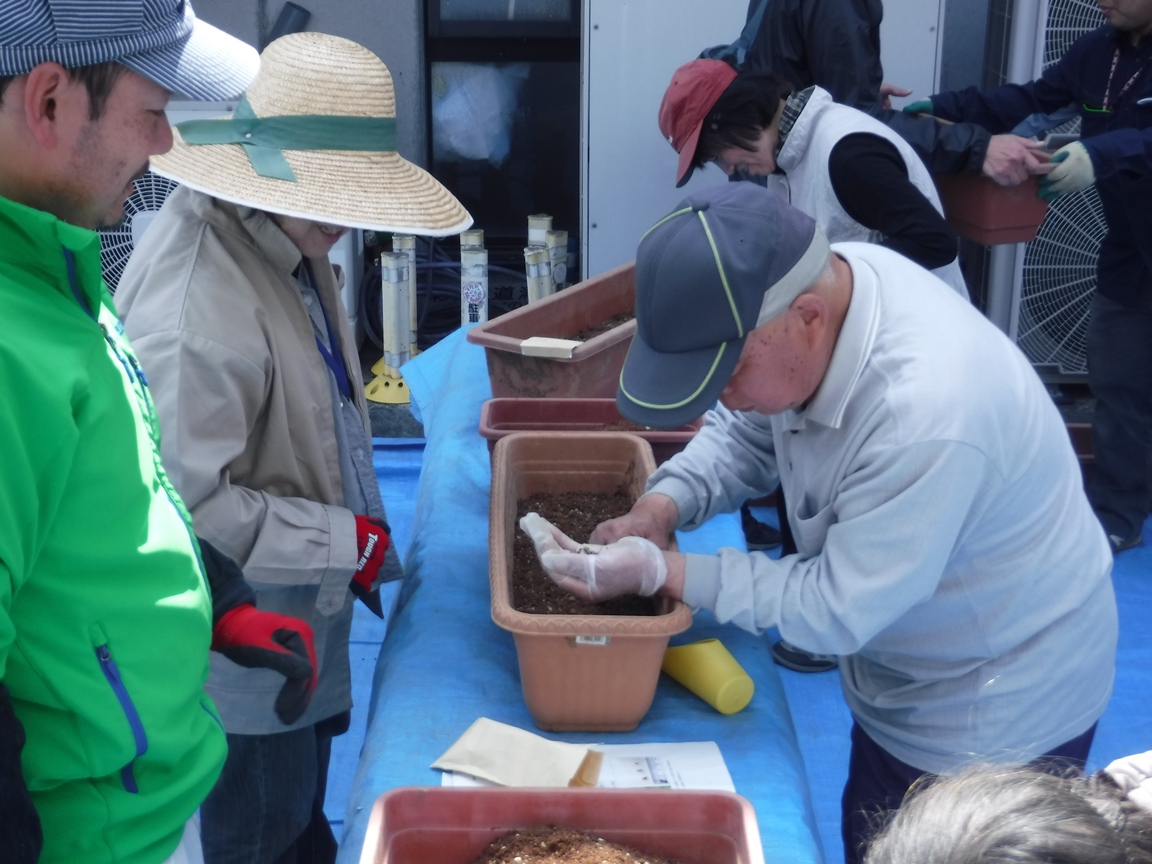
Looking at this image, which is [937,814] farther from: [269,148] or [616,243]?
[616,243]

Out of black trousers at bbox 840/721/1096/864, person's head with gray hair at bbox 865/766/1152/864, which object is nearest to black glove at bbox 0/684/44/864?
person's head with gray hair at bbox 865/766/1152/864

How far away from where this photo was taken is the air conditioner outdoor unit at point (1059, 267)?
3.38 m

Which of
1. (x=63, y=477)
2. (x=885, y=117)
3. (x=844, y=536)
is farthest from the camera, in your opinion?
(x=885, y=117)

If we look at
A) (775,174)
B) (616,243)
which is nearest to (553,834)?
(775,174)

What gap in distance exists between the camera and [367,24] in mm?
4566

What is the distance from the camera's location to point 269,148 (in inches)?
55.1

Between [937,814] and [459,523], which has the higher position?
[937,814]

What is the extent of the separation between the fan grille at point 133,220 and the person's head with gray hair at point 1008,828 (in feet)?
9.79

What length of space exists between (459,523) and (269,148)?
2.46 ft

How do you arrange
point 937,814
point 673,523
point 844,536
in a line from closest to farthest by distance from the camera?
point 937,814, point 844,536, point 673,523

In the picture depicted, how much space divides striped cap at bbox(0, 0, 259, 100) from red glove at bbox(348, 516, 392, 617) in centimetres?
66

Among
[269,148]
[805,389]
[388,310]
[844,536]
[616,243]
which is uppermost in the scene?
[269,148]

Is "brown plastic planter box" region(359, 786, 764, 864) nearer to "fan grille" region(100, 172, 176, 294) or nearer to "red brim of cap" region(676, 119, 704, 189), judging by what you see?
"red brim of cap" region(676, 119, 704, 189)

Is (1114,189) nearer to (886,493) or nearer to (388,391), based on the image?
(886,493)
